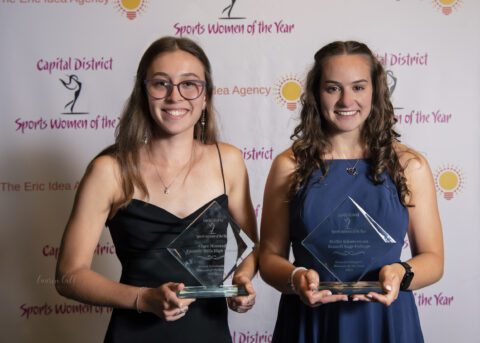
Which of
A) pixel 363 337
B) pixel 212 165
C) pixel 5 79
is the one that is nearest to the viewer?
pixel 363 337

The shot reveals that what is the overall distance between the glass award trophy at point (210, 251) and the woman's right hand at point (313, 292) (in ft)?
0.50

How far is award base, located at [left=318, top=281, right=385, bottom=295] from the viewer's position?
4.81 feet

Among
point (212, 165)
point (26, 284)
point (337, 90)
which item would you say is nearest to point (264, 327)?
point (26, 284)

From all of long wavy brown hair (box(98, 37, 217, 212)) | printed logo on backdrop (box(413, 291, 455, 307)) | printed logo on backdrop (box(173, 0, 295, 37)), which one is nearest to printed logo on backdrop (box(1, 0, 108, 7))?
printed logo on backdrop (box(173, 0, 295, 37))

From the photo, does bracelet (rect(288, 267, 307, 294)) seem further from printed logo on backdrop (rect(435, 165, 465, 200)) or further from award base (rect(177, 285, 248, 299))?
printed logo on backdrop (rect(435, 165, 465, 200))

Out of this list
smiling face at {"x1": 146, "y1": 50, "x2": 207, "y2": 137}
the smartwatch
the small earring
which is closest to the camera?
the smartwatch

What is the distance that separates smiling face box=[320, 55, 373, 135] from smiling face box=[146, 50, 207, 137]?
1.25 feet

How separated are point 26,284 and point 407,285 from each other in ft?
6.76

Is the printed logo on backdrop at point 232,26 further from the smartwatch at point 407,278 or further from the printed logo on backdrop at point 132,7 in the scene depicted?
the smartwatch at point 407,278

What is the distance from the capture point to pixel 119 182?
165 centimetres

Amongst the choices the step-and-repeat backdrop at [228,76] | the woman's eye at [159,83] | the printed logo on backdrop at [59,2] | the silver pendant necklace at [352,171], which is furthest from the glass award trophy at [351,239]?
the printed logo on backdrop at [59,2]

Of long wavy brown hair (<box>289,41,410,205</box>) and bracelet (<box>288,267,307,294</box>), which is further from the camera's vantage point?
long wavy brown hair (<box>289,41,410,205</box>)

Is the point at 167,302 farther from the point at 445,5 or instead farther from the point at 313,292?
the point at 445,5

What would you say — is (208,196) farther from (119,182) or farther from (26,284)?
(26,284)
